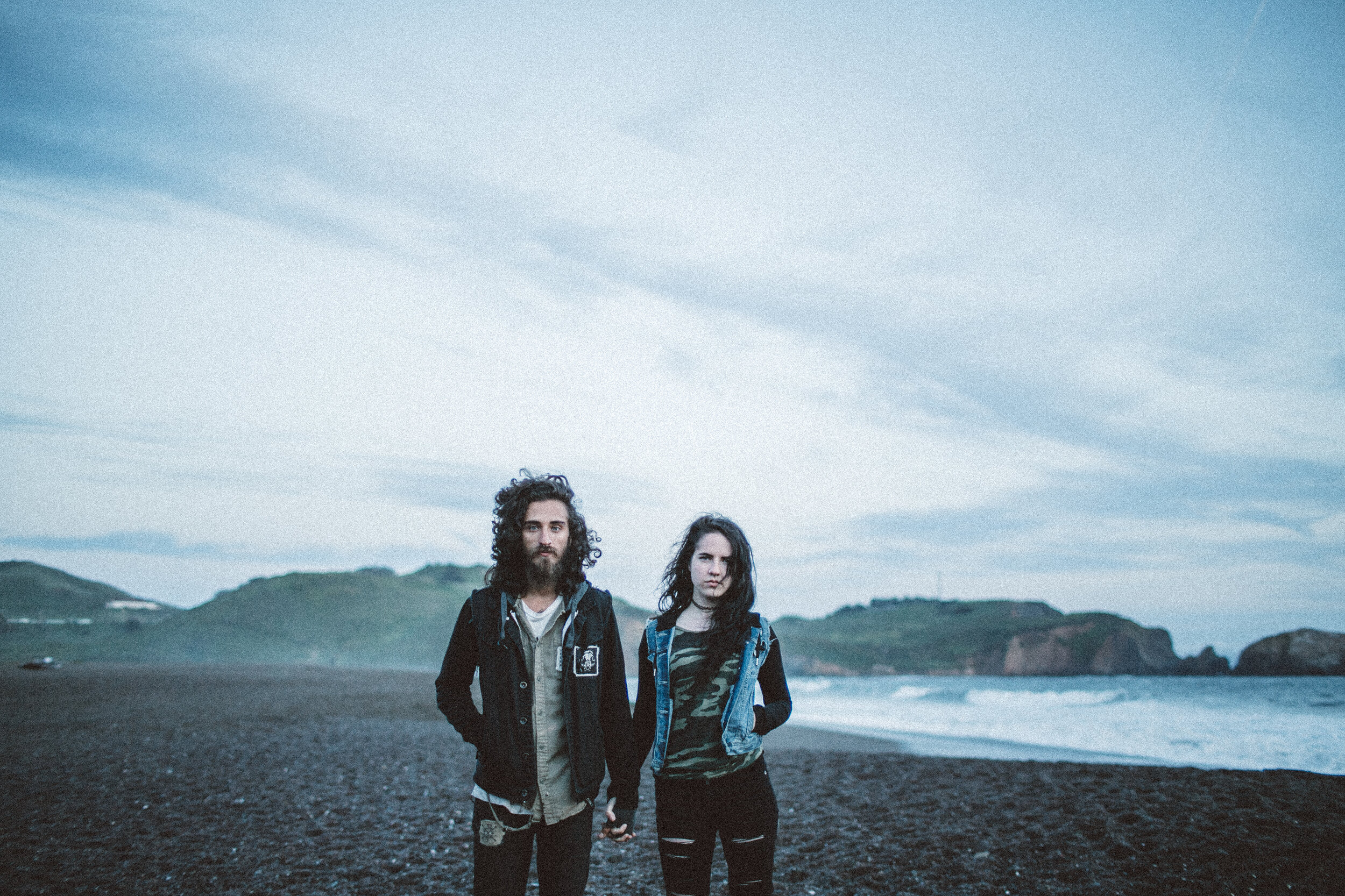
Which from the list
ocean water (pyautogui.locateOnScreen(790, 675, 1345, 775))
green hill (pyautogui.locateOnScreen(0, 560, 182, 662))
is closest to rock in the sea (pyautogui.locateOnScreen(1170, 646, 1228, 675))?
ocean water (pyautogui.locateOnScreen(790, 675, 1345, 775))

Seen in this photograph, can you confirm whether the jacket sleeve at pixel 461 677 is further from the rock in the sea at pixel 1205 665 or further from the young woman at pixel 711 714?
the rock in the sea at pixel 1205 665

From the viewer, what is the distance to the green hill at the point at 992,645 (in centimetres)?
7569

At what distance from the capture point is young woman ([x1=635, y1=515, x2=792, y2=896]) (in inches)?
113

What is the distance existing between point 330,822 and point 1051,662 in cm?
8758

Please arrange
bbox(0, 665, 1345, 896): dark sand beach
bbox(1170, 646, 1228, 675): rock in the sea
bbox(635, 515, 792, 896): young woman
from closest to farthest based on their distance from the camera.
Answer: bbox(635, 515, 792, 896): young woman < bbox(0, 665, 1345, 896): dark sand beach < bbox(1170, 646, 1228, 675): rock in the sea

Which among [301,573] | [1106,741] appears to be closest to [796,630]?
[301,573]

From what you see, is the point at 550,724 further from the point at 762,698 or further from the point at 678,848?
the point at 762,698

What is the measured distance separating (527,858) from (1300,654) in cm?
6696

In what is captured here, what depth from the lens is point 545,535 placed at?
2.92m

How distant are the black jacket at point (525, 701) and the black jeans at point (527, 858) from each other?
104mm

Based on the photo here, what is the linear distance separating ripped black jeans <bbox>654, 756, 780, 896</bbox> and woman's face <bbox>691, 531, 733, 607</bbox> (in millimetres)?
723

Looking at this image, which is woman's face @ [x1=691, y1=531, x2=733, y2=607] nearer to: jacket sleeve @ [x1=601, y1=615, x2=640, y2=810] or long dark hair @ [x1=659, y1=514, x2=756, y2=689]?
long dark hair @ [x1=659, y1=514, x2=756, y2=689]

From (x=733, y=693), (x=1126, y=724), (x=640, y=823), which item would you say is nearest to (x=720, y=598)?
(x=733, y=693)

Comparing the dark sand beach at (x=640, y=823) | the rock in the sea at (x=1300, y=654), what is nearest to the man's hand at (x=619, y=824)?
the dark sand beach at (x=640, y=823)
